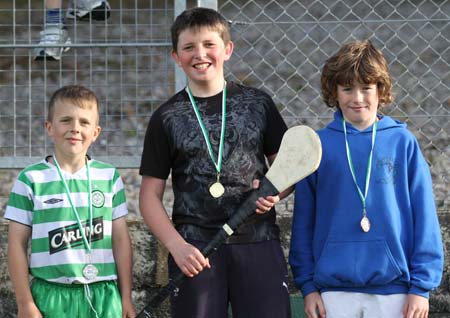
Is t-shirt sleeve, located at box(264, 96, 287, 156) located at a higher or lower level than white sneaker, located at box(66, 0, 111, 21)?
lower

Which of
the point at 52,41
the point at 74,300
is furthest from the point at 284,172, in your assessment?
the point at 52,41

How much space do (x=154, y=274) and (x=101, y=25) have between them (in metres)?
1.30

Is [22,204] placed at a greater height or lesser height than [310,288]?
greater

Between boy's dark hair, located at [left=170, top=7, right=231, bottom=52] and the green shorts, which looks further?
boy's dark hair, located at [left=170, top=7, right=231, bottom=52]

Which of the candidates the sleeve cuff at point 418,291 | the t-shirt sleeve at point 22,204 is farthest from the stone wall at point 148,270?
the sleeve cuff at point 418,291

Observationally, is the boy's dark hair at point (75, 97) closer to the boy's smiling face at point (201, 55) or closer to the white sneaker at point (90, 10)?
the boy's smiling face at point (201, 55)

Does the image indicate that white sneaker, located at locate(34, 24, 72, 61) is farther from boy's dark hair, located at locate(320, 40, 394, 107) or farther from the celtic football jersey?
boy's dark hair, located at locate(320, 40, 394, 107)

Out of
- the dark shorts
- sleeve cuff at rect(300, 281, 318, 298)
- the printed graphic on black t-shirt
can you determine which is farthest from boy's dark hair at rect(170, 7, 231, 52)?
sleeve cuff at rect(300, 281, 318, 298)

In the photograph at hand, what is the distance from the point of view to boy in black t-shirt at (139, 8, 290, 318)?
13.3 ft

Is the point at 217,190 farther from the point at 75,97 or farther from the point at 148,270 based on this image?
the point at 148,270

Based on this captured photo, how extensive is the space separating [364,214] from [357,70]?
0.56m

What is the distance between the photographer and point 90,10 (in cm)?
543

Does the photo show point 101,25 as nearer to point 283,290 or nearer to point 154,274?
point 154,274

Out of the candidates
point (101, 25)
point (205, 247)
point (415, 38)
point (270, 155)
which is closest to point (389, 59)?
point (415, 38)
